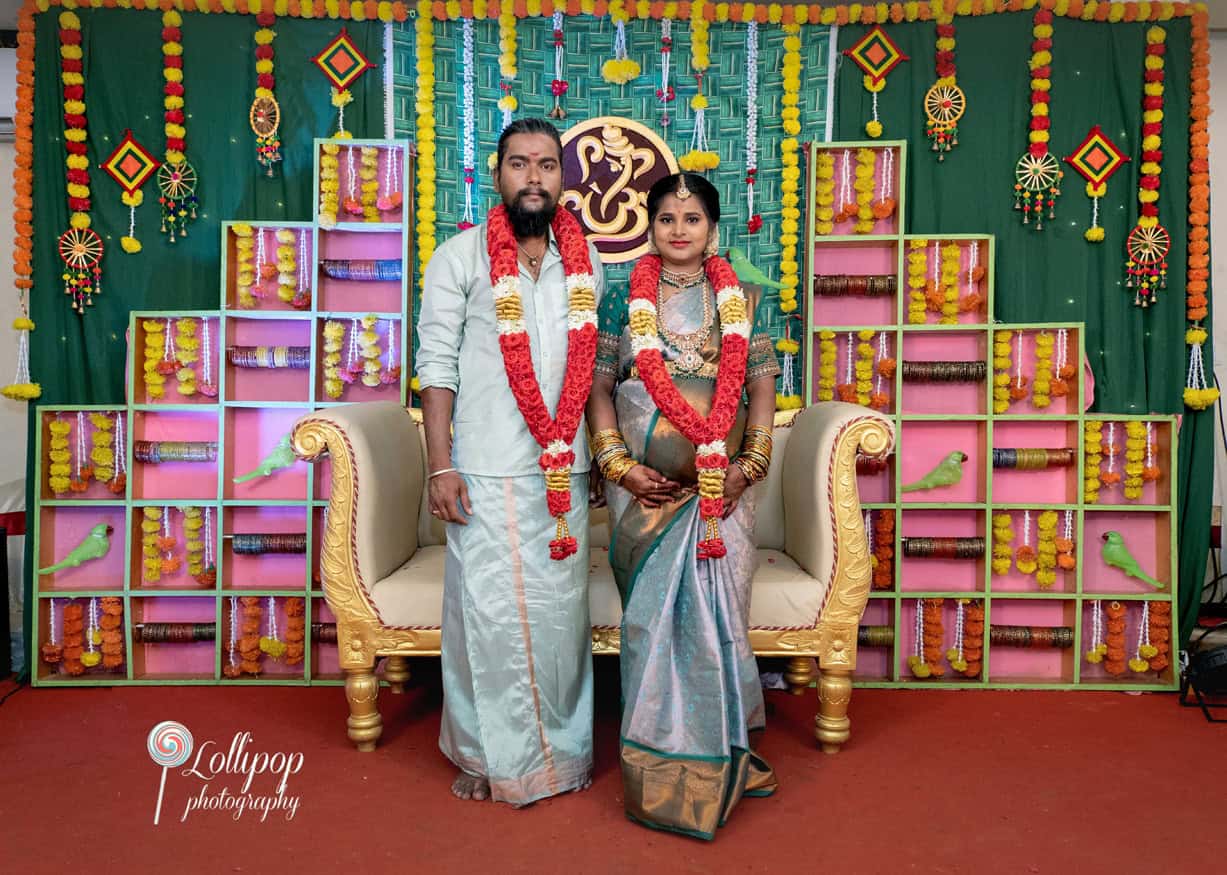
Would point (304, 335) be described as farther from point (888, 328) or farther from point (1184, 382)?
point (1184, 382)

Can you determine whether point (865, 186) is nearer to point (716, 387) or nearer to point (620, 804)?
point (716, 387)

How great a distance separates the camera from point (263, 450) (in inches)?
142

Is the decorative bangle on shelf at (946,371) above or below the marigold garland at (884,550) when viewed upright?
above

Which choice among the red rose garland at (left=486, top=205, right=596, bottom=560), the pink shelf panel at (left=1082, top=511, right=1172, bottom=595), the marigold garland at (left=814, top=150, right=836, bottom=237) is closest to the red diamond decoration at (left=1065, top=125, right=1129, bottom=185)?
the marigold garland at (left=814, top=150, right=836, bottom=237)

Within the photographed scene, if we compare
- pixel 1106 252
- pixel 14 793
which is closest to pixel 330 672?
pixel 14 793

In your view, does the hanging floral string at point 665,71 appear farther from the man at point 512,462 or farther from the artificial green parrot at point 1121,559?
the artificial green parrot at point 1121,559

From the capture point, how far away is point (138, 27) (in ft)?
11.9

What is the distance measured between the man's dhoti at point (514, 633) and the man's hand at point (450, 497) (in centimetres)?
3

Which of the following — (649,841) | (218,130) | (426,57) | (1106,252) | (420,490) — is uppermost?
(426,57)

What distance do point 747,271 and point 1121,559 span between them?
1.77 metres

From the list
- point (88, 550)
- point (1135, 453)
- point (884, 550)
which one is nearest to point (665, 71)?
point (884, 550)

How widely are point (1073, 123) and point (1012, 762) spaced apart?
8.14 feet

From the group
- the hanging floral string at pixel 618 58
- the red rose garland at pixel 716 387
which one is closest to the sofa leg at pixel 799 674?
the red rose garland at pixel 716 387

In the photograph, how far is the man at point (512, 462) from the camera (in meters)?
2.32
